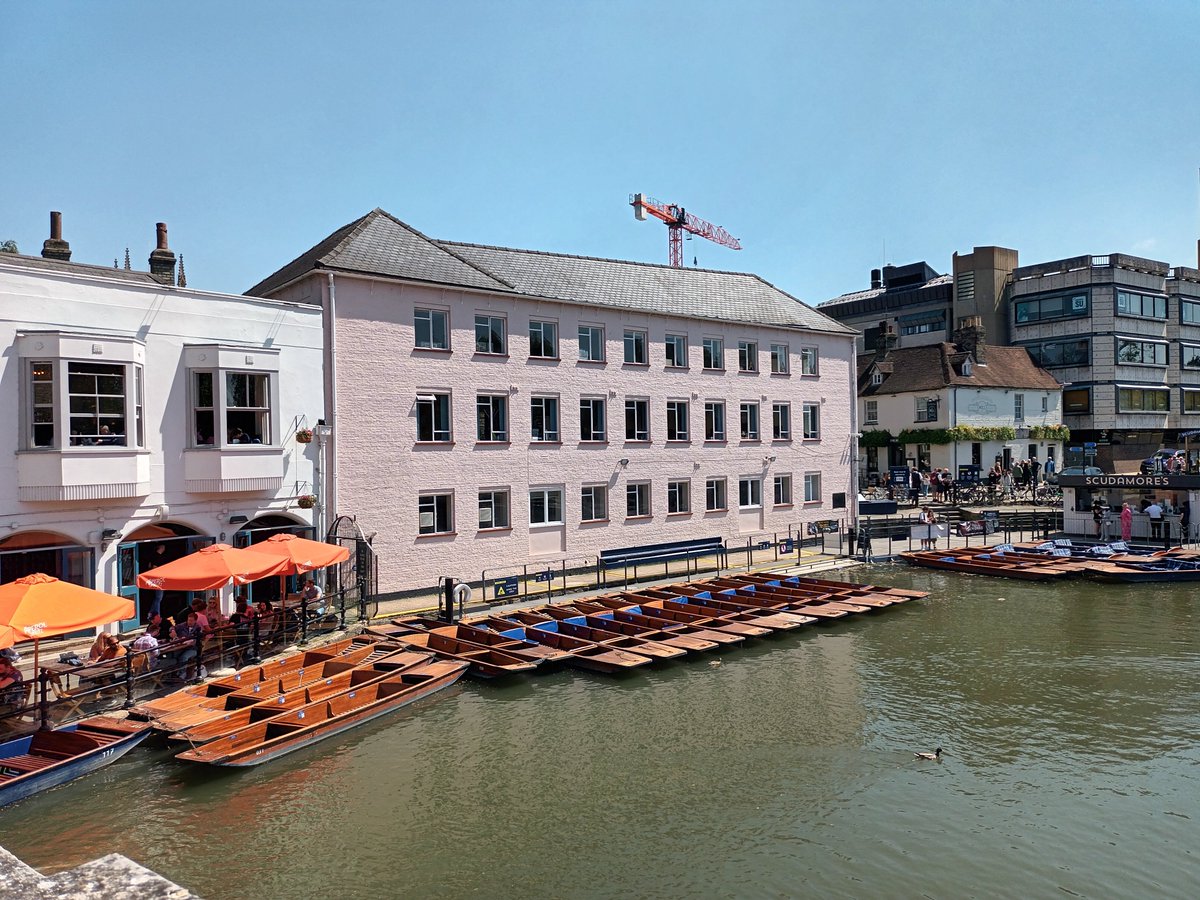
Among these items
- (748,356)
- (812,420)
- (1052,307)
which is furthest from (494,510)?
(1052,307)

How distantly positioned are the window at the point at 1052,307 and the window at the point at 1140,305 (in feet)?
7.87

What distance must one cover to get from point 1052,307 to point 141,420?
56703 mm

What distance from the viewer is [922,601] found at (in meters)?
26.7

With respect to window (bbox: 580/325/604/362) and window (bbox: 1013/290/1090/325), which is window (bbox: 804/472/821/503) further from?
window (bbox: 1013/290/1090/325)

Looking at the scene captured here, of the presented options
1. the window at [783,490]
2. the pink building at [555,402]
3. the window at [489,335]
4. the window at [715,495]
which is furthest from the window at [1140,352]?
Result: the window at [489,335]

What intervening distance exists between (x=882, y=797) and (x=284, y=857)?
8.42 m

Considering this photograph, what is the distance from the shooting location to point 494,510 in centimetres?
2808

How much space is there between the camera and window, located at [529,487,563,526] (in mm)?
29109

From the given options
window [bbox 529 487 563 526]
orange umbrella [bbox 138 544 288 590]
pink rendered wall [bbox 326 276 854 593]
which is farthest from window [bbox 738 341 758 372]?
orange umbrella [bbox 138 544 288 590]

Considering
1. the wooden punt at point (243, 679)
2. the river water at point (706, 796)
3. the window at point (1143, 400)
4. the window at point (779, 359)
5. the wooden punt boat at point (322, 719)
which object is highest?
the window at point (779, 359)

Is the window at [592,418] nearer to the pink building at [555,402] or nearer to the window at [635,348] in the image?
the pink building at [555,402]

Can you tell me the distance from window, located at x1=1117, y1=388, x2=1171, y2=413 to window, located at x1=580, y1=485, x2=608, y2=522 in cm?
4230

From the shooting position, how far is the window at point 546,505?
95.5 ft

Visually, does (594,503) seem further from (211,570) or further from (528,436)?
(211,570)
